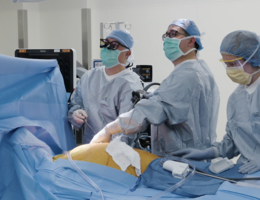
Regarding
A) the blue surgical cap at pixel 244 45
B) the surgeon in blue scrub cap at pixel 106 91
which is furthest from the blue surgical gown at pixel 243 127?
the surgeon in blue scrub cap at pixel 106 91

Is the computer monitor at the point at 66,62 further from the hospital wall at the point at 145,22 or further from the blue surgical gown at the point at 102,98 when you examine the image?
the hospital wall at the point at 145,22

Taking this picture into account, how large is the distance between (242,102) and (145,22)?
362 cm

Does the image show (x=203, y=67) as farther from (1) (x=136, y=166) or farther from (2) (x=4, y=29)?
(2) (x=4, y=29)

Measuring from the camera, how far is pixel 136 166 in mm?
1391

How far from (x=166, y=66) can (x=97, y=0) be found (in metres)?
1.68

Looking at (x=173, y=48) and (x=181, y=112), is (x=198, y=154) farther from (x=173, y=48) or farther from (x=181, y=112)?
(x=173, y=48)

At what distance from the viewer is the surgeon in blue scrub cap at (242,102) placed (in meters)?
1.48

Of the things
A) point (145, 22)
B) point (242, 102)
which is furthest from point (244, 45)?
point (145, 22)

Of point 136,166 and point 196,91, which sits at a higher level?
point 196,91

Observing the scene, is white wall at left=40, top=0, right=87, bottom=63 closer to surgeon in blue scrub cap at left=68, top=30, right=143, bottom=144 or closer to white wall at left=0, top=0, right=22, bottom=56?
white wall at left=0, top=0, right=22, bottom=56

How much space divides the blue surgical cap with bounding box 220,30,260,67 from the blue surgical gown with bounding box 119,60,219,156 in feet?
0.83

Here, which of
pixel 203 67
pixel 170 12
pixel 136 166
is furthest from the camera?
pixel 170 12

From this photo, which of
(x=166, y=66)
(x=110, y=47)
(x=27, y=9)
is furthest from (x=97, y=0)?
(x=110, y=47)

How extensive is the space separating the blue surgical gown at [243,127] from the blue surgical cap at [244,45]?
154 millimetres
